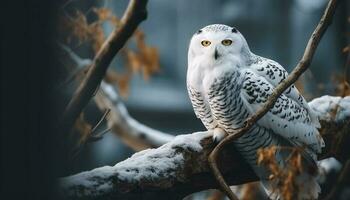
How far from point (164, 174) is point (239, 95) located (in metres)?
0.44

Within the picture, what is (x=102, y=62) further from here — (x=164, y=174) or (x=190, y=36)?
(x=190, y=36)

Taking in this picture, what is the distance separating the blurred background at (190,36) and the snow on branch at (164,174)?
135 inches

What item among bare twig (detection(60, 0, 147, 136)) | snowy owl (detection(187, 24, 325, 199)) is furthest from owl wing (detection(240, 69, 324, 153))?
bare twig (detection(60, 0, 147, 136))

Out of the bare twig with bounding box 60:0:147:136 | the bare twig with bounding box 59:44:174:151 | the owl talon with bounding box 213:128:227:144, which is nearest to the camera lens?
the bare twig with bounding box 60:0:147:136

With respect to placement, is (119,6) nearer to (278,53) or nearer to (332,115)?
(278,53)

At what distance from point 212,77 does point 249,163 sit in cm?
27

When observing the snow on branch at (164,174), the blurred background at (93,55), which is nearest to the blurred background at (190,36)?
the blurred background at (93,55)

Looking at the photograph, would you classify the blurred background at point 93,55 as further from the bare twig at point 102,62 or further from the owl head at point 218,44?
the owl head at point 218,44

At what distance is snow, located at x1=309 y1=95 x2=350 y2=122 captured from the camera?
7.30 ft

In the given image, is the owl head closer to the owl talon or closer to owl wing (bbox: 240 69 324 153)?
owl wing (bbox: 240 69 324 153)

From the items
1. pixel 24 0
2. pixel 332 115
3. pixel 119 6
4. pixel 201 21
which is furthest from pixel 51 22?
pixel 201 21

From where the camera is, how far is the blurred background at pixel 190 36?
5535 millimetres

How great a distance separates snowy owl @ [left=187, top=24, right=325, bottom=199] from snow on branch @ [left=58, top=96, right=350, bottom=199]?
54 mm

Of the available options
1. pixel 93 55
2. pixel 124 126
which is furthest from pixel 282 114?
pixel 124 126
